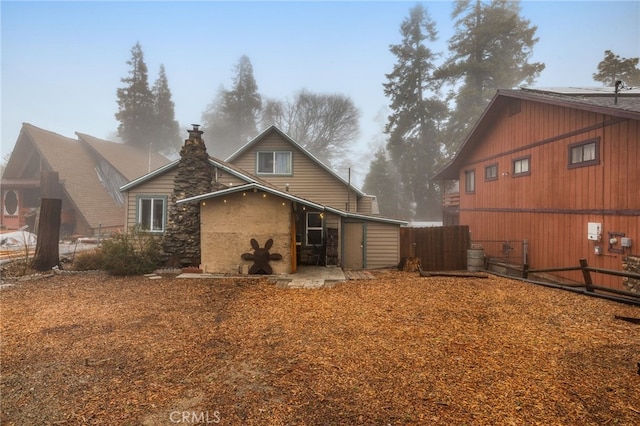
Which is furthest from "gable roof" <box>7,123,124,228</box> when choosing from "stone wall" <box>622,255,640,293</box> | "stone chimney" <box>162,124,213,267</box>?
"stone wall" <box>622,255,640,293</box>

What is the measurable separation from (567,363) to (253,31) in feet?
209

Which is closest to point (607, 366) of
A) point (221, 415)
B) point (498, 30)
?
point (221, 415)

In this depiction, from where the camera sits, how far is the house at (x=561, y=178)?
29.0 ft

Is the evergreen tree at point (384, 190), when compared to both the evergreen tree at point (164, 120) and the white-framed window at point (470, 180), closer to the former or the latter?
the white-framed window at point (470, 180)

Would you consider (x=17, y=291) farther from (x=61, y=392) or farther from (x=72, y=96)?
(x=72, y=96)

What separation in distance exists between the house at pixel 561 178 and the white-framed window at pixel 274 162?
10.3 m

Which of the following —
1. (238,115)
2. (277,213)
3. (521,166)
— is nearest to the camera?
(277,213)

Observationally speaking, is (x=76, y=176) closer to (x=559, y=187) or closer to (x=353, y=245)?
(x=353, y=245)

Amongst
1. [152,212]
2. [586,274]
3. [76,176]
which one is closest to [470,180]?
[586,274]

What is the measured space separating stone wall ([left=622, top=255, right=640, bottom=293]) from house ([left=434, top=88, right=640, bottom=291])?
0.04 m

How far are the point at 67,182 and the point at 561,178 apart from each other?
28528 millimetres

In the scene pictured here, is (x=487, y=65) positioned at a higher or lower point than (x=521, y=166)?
higher

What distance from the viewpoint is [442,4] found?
3566 centimetres

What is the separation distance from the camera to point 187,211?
12.1m
